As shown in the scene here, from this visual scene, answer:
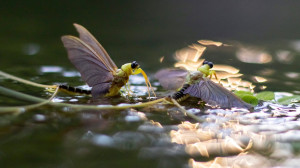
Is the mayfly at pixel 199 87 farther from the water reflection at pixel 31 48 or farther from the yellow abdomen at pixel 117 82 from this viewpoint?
the water reflection at pixel 31 48

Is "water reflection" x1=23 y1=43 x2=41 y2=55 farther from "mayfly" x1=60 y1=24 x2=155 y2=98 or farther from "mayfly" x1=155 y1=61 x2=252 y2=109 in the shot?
"mayfly" x1=155 y1=61 x2=252 y2=109

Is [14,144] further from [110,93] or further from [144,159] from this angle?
[110,93]

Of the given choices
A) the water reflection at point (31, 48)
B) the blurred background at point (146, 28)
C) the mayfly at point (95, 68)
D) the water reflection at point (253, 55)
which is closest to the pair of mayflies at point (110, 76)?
the mayfly at point (95, 68)

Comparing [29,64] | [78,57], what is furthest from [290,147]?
[29,64]

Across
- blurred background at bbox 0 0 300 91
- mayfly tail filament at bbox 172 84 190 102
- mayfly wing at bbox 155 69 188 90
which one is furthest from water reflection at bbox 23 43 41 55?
mayfly tail filament at bbox 172 84 190 102

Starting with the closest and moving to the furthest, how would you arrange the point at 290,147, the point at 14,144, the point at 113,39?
the point at 14,144
the point at 290,147
the point at 113,39

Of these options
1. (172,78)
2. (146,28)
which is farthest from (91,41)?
(146,28)

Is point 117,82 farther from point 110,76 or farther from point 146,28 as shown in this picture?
point 146,28

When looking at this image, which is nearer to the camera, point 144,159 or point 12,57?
point 144,159
